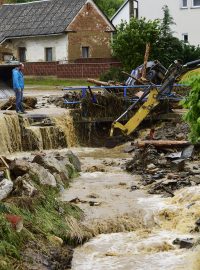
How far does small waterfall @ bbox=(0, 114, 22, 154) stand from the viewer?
21641mm

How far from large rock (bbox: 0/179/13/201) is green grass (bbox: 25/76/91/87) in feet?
79.6

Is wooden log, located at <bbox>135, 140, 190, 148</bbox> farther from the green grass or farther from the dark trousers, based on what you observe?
the green grass

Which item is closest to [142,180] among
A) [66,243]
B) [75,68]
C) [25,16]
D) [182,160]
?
[182,160]

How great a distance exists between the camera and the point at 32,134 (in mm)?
22172

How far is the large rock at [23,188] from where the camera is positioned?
1332 cm

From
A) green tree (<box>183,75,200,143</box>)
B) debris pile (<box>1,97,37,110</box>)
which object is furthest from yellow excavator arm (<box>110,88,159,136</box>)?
green tree (<box>183,75,200,143</box>)

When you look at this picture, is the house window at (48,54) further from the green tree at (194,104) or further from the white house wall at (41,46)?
the green tree at (194,104)

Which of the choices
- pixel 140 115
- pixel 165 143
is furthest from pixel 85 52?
pixel 165 143

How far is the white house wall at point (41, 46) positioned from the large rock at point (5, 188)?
31.8 metres

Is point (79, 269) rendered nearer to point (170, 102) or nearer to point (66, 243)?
point (66, 243)

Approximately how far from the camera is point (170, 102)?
24.6m

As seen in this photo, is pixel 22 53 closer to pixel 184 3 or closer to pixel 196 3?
pixel 184 3

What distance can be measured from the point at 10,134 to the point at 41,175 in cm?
695

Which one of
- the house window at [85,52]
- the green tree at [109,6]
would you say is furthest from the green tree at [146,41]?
the green tree at [109,6]
